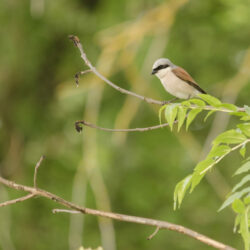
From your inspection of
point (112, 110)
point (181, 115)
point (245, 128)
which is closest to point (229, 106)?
point (245, 128)

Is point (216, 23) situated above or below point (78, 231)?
above

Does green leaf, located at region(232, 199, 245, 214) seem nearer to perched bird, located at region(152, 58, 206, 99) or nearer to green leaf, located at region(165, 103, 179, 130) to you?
green leaf, located at region(165, 103, 179, 130)

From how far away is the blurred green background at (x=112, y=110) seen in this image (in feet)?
27.8

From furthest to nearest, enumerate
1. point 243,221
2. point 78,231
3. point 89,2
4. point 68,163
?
point 89,2 < point 68,163 < point 78,231 < point 243,221

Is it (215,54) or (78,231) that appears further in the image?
(215,54)

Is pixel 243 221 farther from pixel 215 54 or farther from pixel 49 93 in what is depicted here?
pixel 49 93

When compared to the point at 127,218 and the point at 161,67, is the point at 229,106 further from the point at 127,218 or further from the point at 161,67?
the point at 161,67

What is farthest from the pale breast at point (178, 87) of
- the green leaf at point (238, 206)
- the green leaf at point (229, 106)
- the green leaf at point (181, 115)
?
the green leaf at point (238, 206)

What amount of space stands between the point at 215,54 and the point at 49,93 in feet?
10.6

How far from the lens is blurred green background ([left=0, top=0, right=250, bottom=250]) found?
8.48 meters

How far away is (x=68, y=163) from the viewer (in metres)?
10.1

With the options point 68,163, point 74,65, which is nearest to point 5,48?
point 74,65

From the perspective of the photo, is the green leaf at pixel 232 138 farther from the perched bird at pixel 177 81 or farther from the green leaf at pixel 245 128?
the perched bird at pixel 177 81

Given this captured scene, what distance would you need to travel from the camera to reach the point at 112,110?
31.4 ft
